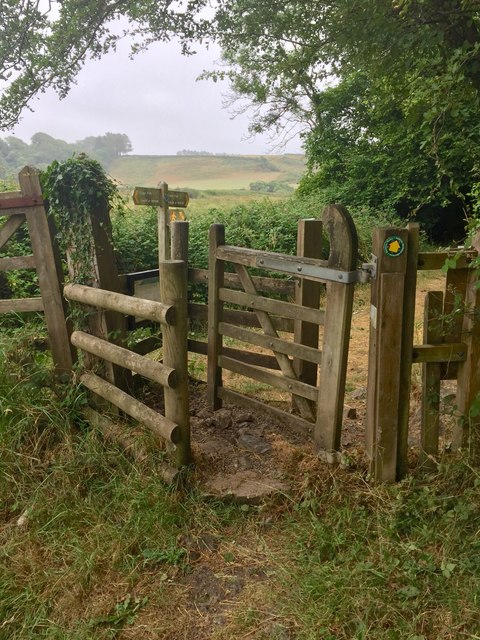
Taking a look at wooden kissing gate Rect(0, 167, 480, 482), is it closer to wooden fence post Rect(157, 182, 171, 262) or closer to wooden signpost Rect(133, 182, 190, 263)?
wooden signpost Rect(133, 182, 190, 263)

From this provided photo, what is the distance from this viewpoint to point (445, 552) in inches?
94.7

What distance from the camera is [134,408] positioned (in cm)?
350

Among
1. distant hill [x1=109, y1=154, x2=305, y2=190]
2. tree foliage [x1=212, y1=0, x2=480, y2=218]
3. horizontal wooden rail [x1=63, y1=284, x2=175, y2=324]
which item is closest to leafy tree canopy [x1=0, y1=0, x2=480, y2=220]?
tree foliage [x1=212, y1=0, x2=480, y2=218]

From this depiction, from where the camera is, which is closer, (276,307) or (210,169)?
(276,307)

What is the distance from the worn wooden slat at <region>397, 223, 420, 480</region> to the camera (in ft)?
9.05

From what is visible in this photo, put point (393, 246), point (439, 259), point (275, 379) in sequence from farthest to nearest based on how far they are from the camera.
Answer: point (275, 379) → point (439, 259) → point (393, 246)

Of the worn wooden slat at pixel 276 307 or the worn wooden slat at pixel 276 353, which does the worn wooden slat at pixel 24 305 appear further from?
the worn wooden slat at pixel 276 353

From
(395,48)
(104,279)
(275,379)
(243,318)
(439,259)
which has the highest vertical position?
(395,48)

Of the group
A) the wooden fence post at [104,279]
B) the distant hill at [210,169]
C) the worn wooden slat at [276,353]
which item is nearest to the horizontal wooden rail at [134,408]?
the wooden fence post at [104,279]

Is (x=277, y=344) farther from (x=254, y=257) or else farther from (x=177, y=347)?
(x=177, y=347)

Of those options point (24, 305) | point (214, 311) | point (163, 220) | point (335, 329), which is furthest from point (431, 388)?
point (163, 220)

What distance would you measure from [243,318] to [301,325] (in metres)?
0.66

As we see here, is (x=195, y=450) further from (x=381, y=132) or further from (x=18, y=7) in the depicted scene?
(x=381, y=132)

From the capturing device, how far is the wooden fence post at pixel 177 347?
3.03 m
